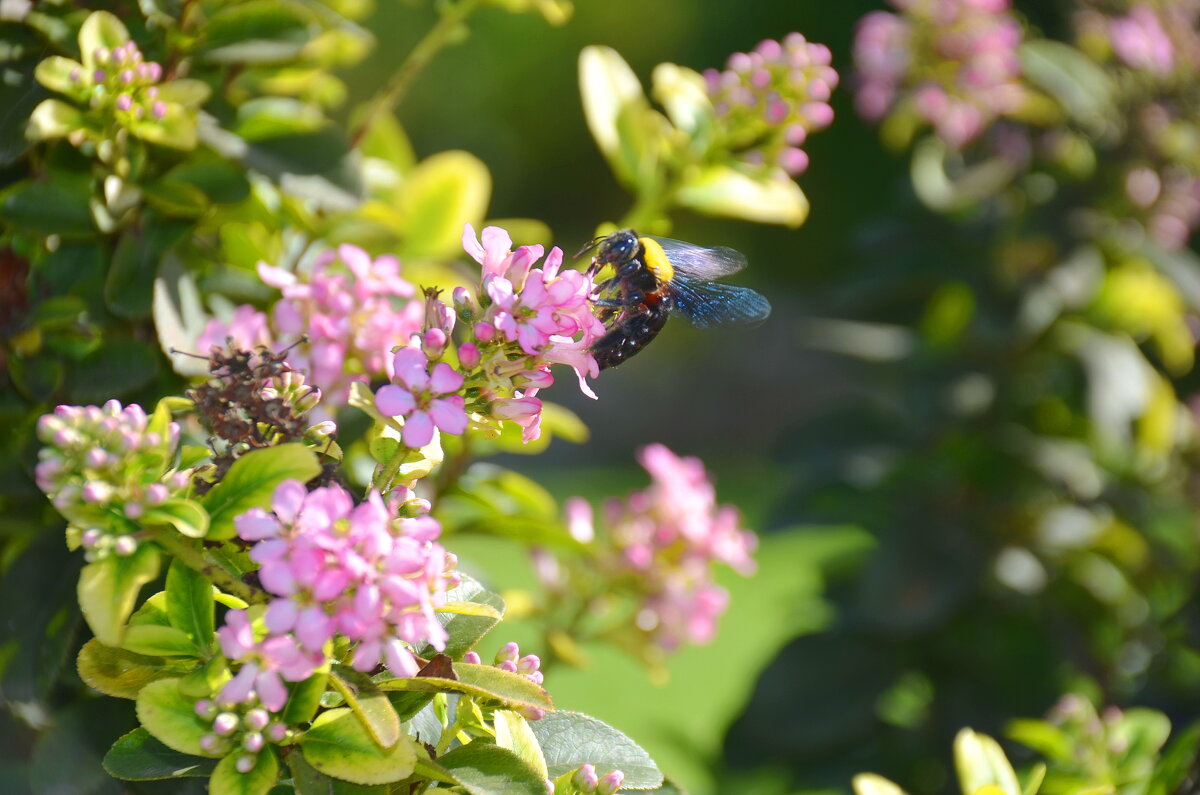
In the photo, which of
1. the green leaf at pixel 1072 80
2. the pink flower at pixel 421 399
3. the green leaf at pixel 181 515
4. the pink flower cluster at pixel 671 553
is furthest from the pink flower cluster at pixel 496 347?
the green leaf at pixel 1072 80

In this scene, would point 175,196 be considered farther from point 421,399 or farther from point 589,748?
point 589,748

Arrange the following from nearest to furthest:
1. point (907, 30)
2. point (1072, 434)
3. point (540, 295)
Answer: point (540, 295) → point (907, 30) → point (1072, 434)

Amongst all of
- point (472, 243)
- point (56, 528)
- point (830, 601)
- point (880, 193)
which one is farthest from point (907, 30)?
point (880, 193)

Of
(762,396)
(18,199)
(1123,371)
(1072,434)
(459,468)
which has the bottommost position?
(762,396)

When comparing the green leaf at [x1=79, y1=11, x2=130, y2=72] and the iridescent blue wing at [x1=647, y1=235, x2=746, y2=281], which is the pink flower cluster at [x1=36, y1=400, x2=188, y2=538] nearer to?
the green leaf at [x1=79, y1=11, x2=130, y2=72]

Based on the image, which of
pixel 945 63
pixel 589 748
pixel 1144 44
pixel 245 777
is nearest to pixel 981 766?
pixel 589 748

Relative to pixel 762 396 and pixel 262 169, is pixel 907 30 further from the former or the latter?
Answer: pixel 762 396
